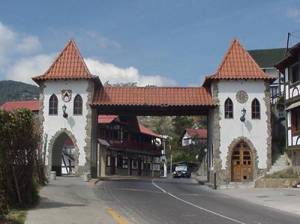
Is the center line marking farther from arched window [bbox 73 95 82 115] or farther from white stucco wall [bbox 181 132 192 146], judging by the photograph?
white stucco wall [bbox 181 132 192 146]

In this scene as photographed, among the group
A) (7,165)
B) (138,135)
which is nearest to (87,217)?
(7,165)

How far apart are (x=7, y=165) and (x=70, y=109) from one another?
26.3 meters

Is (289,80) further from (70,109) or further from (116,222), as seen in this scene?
(116,222)

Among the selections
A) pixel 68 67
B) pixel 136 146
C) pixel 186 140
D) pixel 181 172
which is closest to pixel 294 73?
pixel 68 67

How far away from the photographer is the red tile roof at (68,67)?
43.3m

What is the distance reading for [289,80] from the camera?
4100 cm

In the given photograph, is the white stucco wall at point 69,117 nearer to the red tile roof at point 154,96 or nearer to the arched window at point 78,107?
the arched window at point 78,107

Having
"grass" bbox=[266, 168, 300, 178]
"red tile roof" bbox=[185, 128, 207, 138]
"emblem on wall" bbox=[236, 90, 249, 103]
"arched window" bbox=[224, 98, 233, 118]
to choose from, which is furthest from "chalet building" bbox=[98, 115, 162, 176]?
"grass" bbox=[266, 168, 300, 178]

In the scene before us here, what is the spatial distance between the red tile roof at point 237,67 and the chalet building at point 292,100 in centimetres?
197

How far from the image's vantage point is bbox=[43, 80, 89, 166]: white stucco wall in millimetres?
43125

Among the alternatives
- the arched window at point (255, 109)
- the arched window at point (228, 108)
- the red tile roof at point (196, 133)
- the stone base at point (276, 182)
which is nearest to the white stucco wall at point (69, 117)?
the arched window at point (228, 108)

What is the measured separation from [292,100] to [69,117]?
54.5 feet

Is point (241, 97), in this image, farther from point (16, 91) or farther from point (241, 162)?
point (16, 91)

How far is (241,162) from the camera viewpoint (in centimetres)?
4275
